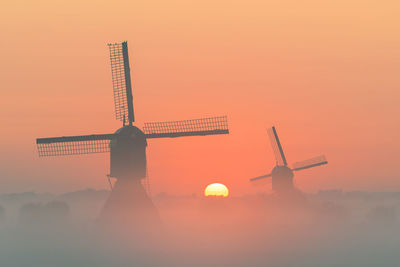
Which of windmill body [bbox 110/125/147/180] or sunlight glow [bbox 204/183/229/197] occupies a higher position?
sunlight glow [bbox 204/183/229/197]

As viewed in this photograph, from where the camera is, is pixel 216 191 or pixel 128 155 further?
pixel 216 191

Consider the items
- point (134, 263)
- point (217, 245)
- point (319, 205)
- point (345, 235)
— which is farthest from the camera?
point (319, 205)

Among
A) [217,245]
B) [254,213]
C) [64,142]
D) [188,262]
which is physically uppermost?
[254,213]

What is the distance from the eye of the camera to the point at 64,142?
155 ft

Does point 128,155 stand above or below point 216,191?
below

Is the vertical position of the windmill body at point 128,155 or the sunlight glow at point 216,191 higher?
the sunlight glow at point 216,191

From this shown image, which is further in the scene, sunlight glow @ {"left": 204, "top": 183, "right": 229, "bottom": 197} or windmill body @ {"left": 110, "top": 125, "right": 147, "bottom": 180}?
sunlight glow @ {"left": 204, "top": 183, "right": 229, "bottom": 197}

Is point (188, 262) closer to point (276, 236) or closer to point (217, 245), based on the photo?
point (217, 245)

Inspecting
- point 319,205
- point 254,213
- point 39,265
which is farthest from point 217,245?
point 319,205

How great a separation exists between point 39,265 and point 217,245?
13.4m

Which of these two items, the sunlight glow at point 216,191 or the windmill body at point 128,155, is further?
the sunlight glow at point 216,191

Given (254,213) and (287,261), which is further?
(254,213)

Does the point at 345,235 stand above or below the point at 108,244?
above

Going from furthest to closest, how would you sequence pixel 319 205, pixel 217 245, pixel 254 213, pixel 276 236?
pixel 319 205 < pixel 254 213 < pixel 276 236 < pixel 217 245
